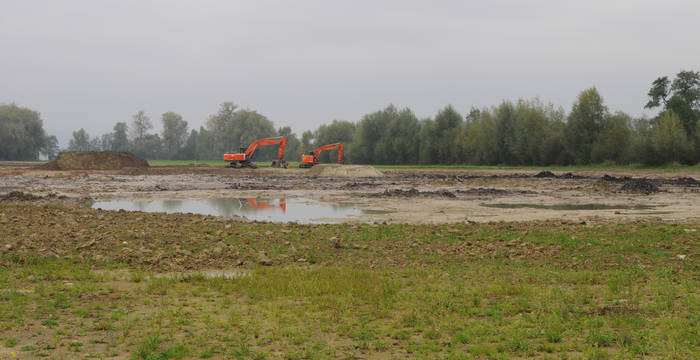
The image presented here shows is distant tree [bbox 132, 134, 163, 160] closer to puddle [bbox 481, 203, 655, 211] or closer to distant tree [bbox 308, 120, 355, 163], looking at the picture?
distant tree [bbox 308, 120, 355, 163]

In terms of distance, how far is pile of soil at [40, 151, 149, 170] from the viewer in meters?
69.6

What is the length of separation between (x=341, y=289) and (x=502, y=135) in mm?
81897

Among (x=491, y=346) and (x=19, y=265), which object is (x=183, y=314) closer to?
(x=491, y=346)

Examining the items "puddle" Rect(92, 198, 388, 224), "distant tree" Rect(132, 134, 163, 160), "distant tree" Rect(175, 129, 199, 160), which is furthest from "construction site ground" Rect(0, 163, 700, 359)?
"distant tree" Rect(132, 134, 163, 160)

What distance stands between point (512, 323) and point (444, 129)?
314ft

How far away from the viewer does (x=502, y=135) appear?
87438mm

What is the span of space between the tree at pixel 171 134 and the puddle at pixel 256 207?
6373 inches

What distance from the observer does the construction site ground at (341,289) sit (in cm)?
691

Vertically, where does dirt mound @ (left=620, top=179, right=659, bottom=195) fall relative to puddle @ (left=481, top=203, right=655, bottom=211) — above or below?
above

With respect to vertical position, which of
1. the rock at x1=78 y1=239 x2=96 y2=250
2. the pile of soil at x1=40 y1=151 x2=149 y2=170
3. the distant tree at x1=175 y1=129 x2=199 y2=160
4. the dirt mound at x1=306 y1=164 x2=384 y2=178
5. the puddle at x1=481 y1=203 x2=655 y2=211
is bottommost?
the puddle at x1=481 y1=203 x2=655 y2=211

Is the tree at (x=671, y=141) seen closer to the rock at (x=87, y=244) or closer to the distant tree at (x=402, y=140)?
the distant tree at (x=402, y=140)

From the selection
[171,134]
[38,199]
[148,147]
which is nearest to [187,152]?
[171,134]

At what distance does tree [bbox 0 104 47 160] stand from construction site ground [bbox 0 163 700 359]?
397 feet

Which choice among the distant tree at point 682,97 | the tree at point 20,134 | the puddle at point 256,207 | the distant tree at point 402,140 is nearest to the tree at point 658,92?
the distant tree at point 682,97
